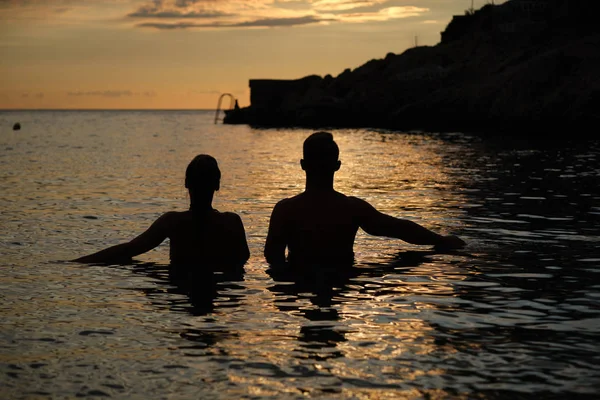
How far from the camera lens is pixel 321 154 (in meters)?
8.68

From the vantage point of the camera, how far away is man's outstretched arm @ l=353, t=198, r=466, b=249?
29.9 feet

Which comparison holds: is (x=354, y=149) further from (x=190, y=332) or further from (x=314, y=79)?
(x=314, y=79)

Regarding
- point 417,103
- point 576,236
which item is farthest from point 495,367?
point 417,103

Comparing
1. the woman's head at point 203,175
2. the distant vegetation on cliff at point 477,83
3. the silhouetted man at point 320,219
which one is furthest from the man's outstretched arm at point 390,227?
the distant vegetation on cliff at point 477,83

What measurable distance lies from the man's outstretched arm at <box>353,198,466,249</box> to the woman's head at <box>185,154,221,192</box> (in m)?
1.58

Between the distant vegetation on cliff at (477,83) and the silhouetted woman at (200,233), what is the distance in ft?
142

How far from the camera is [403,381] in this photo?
17.9ft

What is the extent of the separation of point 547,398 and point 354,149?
132 feet

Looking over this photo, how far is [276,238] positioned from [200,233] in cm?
84

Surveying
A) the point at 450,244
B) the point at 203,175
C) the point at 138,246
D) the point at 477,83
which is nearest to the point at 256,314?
the point at 203,175

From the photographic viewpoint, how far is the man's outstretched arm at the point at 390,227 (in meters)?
9.12

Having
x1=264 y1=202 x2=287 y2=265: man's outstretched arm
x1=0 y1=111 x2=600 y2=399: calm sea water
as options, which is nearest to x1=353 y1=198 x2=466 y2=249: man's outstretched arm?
x1=0 y1=111 x2=600 y2=399: calm sea water

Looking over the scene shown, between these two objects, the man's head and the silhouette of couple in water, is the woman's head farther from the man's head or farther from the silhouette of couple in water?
the man's head

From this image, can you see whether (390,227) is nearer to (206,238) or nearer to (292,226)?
(292,226)
